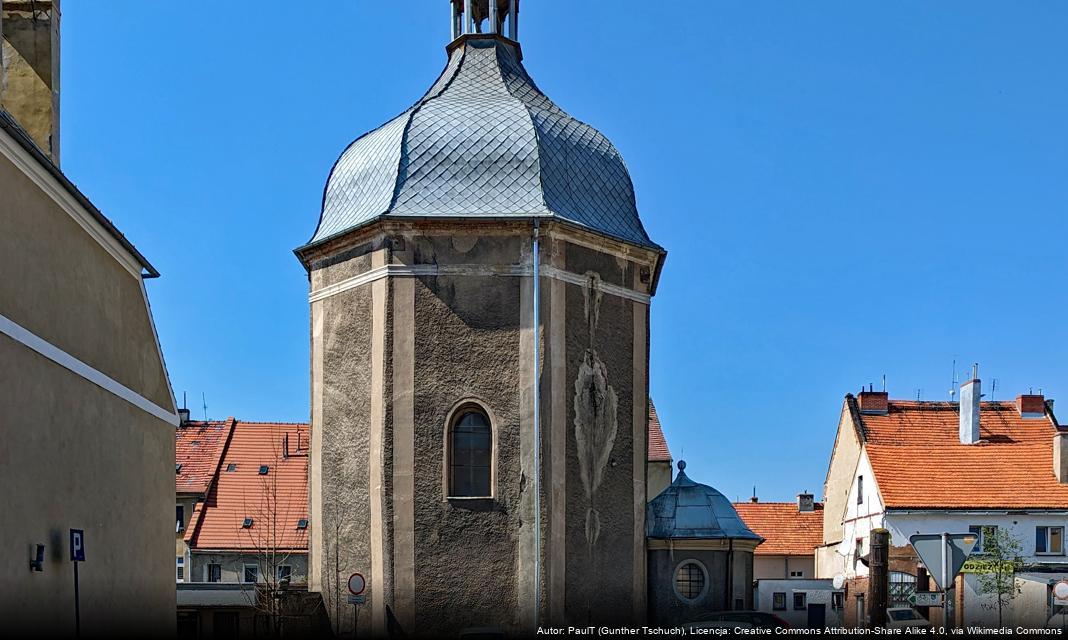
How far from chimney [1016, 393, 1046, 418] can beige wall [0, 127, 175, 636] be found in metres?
34.5

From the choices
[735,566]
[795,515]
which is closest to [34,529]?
[735,566]

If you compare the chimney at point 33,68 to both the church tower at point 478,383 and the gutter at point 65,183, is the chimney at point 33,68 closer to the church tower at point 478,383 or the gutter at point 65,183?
the gutter at point 65,183

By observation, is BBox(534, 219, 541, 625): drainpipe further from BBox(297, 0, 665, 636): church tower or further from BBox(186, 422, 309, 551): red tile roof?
BBox(186, 422, 309, 551): red tile roof

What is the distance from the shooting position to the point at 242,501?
43.0 m

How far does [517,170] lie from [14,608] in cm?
1299

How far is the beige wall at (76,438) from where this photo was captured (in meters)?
12.8

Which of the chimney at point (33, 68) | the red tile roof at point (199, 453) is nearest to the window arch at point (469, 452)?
the chimney at point (33, 68)

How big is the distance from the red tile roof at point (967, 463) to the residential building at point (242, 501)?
18.4m

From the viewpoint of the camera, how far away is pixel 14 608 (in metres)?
12.5

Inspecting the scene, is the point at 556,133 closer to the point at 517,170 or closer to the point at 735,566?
the point at 517,170

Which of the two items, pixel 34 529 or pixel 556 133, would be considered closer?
pixel 34 529

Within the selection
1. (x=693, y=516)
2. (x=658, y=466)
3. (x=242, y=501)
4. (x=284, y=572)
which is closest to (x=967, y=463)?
(x=658, y=466)

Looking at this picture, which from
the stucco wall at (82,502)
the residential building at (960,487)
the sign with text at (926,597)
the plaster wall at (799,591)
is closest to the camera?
the stucco wall at (82,502)

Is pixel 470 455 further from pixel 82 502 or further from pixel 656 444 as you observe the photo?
pixel 656 444
